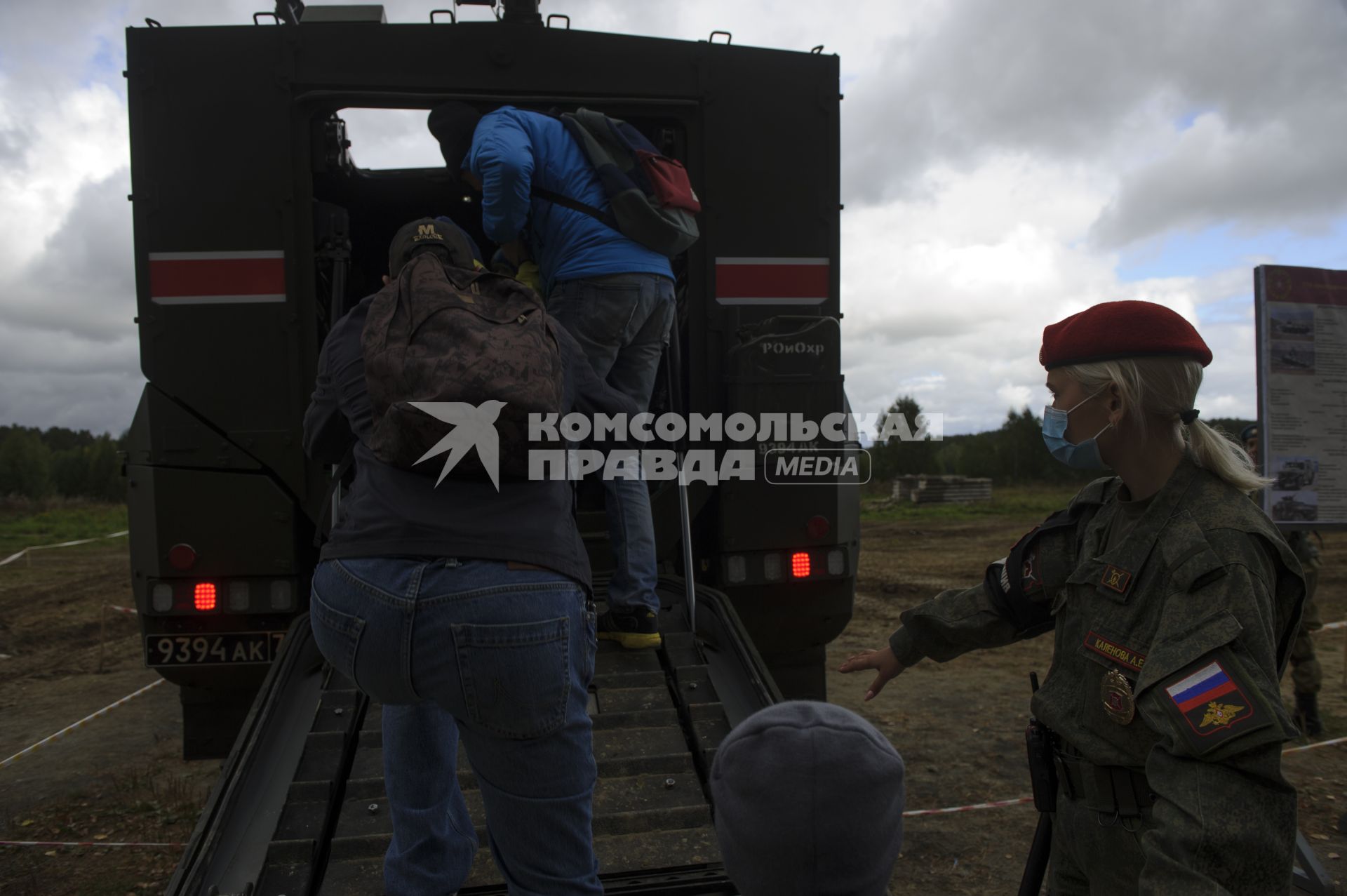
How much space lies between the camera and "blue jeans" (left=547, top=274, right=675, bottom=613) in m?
3.22

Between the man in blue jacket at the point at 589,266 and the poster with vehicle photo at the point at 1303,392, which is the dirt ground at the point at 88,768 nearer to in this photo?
the man in blue jacket at the point at 589,266

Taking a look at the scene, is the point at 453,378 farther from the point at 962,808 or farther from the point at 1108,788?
the point at 962,808

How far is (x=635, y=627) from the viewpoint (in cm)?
331

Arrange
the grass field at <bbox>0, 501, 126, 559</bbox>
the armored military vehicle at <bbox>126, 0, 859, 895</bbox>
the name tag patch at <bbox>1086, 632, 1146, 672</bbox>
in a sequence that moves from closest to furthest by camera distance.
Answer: the name tag patch at <bbox>1086, 632, 1146, 672</bbox> < the armored military vehicle at <bbox>126, 0, 859, 895</bbox> < the grass field at <bbox>0, 501, 126, 559</bbox>

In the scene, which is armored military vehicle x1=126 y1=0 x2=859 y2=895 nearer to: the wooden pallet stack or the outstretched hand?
the outstretched hand

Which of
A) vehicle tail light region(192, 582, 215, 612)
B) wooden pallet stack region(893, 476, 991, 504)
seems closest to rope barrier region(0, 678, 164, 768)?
vehicle tail light region(192, 582, 215, 612)

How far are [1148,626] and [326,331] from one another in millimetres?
3595

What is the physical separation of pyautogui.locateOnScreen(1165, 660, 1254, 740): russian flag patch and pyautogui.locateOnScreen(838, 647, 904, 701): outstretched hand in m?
0.64

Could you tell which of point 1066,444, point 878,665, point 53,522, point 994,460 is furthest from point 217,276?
point 994,460

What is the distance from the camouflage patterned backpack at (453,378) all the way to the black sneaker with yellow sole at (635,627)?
1573mm

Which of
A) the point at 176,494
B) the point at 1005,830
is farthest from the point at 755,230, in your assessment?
the point at 1005,830

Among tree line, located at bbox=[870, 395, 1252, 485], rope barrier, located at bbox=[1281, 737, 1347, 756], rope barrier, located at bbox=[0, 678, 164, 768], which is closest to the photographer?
rope barrier, located at bbox=[1281, 737, 1347, 756]

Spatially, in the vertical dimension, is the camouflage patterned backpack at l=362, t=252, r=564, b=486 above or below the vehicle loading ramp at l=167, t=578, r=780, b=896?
above

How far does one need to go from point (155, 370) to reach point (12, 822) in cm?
246
